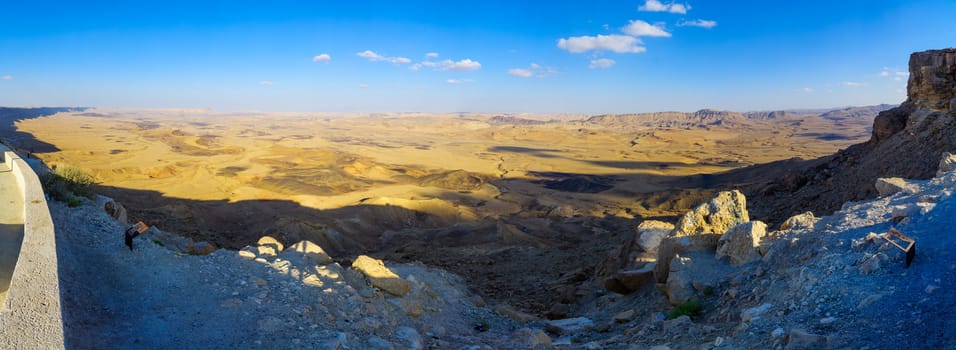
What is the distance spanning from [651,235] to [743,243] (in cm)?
399

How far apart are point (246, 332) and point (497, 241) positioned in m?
14.0

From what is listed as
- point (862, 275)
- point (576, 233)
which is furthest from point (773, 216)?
point (862, 275)

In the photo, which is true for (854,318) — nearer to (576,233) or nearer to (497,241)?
(497,241)

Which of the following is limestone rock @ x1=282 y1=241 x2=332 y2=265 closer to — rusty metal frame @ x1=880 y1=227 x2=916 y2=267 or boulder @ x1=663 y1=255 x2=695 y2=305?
boulder @ x1=663 y1=255 x2=695 y2=305

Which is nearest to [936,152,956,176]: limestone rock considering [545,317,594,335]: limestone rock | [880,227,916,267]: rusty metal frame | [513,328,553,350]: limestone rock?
[880,227,916,267]: rusty metal frame

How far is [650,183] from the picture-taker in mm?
40656

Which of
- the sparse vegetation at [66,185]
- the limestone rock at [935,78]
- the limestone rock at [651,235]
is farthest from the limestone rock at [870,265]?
the sparse vegetation at [66,185]

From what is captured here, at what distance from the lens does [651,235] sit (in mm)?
10961

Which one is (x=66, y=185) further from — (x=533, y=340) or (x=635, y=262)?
(x=635, y=262)

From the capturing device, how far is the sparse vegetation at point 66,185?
30.6 ft

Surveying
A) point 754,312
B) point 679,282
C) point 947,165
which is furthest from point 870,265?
point 947,165

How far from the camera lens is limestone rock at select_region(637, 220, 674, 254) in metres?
10.7

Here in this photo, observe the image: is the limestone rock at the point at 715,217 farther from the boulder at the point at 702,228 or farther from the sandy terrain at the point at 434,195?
the sandy terrain at the point at 434,195

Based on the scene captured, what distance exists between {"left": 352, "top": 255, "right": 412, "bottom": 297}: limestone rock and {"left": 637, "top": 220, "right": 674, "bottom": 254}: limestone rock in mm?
5364
